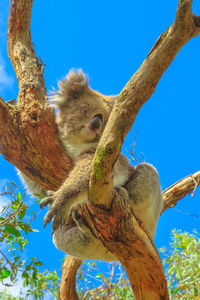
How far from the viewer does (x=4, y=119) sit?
290cm

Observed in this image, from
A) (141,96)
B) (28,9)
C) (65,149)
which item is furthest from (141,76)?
(28,9)

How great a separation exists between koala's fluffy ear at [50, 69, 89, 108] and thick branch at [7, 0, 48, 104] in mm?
128

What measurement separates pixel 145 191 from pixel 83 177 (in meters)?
0.71

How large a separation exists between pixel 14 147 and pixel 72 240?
1.07 m

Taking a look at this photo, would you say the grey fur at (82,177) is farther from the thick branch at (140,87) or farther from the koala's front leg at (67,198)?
the thick branch at (140,87)

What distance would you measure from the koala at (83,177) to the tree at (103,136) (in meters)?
0.14

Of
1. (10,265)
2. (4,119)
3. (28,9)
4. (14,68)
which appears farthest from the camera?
(28,9)

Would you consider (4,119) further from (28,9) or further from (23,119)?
(28,9)

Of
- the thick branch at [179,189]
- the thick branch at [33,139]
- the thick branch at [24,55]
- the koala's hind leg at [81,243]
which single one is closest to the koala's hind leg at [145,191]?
the koala's hind leg at [81,243]

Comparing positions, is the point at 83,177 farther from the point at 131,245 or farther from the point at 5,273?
the point at 5,273

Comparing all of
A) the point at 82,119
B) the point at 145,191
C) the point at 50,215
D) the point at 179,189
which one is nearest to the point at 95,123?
the point at 82,119

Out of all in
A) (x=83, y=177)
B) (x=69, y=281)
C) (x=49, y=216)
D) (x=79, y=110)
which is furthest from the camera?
(x=69, y=281)

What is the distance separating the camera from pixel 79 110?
10.0ft

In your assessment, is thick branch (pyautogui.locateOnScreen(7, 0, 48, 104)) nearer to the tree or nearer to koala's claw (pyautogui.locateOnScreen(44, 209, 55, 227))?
the tree
